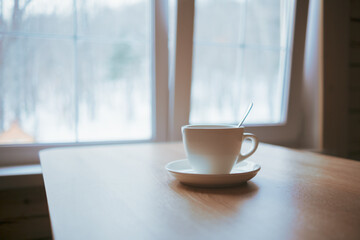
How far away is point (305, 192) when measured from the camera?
551mm

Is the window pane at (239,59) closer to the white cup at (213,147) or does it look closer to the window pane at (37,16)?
the window pane at (37,16)

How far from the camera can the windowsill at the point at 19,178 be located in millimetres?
1244

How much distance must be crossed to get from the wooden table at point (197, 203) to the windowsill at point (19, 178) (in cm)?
54

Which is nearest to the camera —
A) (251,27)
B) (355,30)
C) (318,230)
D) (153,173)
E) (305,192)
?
(318,230)

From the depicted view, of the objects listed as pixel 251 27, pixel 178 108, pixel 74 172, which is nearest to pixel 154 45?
pixel 178 108

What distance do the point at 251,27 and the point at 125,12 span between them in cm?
67

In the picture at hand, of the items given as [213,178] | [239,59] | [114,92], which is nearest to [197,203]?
[213,178]

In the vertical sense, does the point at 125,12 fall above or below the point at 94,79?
above

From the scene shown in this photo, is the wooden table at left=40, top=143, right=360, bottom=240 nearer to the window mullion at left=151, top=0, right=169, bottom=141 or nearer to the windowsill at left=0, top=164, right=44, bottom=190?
the windowsill at left=0, top=164, right=44, bottom=190

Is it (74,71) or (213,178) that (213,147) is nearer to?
(213,178)

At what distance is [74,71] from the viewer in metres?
1.48

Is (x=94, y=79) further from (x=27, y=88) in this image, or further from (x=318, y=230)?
(x=318, y=230)

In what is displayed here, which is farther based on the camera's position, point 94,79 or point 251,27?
point 251,27

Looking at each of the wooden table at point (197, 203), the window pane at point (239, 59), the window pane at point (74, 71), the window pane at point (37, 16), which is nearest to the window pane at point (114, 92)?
the window pane at point (74, 71)
